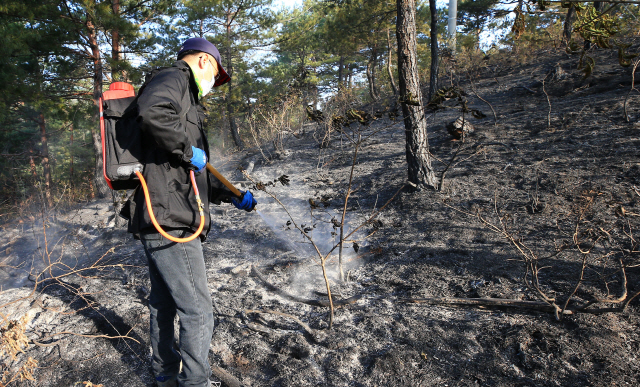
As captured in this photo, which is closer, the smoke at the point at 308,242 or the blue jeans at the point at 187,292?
the blue jeans at the point at 187,292

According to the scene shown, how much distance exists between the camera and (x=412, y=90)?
476 cm

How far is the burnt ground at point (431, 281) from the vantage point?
2.06 meters

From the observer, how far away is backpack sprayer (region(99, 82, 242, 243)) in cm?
169

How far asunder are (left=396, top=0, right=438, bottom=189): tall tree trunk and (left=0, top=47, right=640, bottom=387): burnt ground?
0.34m

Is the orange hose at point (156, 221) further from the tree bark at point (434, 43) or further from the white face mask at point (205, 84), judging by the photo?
the tree bark at point (434, 43)

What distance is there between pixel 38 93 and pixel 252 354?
948cm

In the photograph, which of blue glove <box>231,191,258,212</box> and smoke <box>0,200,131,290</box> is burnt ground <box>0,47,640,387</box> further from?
blue glove <box>231,191,258,212</box>

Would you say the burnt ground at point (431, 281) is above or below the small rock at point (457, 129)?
below

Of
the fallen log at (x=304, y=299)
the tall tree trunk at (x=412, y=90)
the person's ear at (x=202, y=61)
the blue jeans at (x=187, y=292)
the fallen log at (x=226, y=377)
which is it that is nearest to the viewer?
the blue jeans at (x=187, y=292)

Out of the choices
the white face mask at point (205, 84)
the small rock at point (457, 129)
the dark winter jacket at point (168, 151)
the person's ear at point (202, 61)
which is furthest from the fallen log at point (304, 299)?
the small rock at point (457, 129)

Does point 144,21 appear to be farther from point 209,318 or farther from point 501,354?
point 501,354

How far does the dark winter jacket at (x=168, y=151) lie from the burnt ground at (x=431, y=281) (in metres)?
1.12

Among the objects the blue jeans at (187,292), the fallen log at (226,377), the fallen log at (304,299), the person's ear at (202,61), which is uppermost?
the person's ear at (202,61)

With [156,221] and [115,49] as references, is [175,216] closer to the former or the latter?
[156,221]
